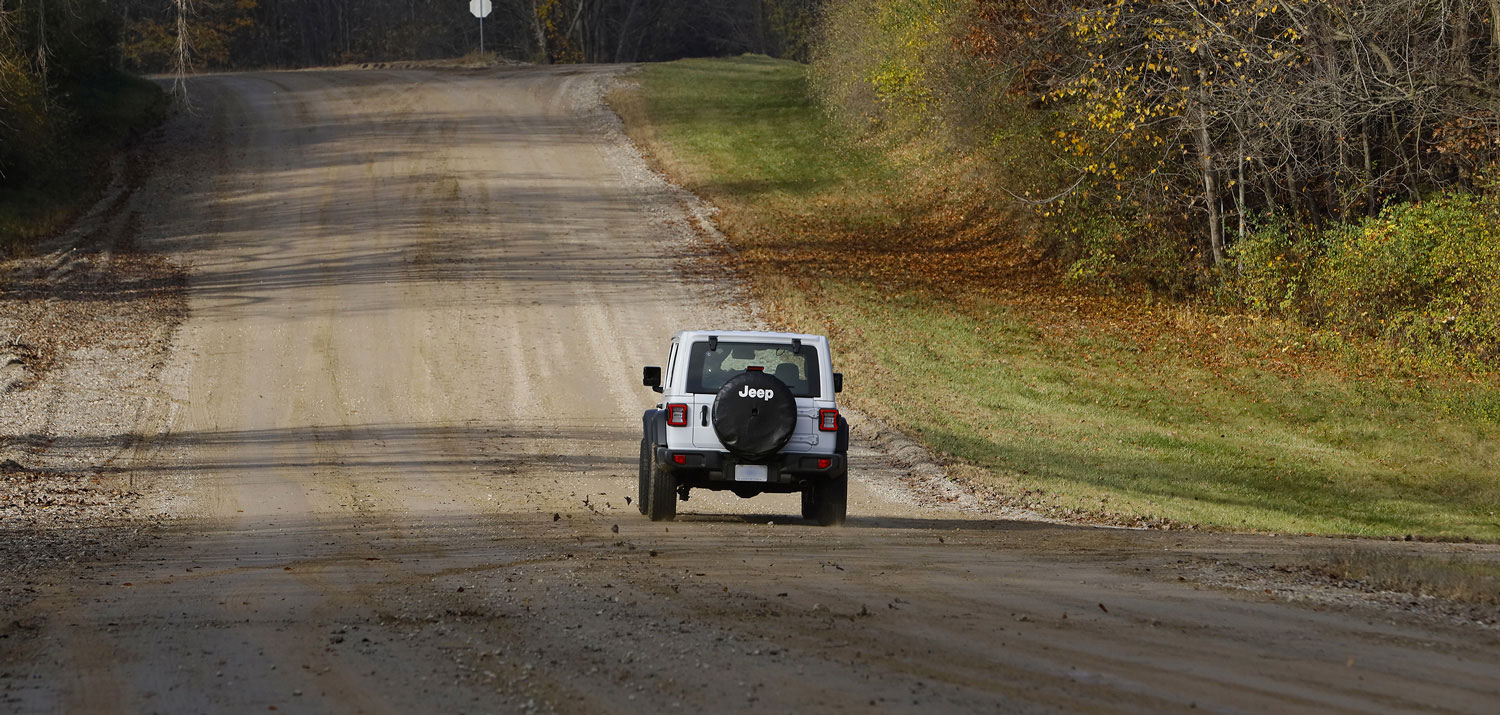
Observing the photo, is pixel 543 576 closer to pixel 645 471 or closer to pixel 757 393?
pixel 757 393

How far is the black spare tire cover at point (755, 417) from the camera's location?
11859 millimetres

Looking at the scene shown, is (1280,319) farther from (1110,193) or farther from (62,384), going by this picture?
(62,384)

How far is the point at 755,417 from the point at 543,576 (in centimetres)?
322

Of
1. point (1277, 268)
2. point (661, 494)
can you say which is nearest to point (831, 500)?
point (661, 494)

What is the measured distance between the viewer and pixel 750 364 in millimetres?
12625

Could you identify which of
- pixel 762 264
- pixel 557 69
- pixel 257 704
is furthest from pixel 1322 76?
pixel 557 69

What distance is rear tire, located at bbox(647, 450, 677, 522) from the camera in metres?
12.3

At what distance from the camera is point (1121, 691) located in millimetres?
6211

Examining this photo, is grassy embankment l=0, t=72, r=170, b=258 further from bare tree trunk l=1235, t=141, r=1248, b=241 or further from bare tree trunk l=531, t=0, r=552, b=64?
bare tree trunk l=531, t=0, r=552, b=64

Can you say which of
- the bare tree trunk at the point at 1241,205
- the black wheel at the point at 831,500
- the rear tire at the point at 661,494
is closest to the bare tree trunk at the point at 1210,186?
the bare tree trunk at the point at 1241,205

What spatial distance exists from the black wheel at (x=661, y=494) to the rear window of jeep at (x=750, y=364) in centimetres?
83

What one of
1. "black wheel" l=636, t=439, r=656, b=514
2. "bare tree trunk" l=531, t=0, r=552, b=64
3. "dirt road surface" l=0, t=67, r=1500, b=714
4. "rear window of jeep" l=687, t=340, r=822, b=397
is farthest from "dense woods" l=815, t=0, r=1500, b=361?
"bare tree trunk" l=531, t=0, r=552, b=64

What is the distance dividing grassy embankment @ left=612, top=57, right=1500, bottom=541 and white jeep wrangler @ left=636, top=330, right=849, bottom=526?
388cm

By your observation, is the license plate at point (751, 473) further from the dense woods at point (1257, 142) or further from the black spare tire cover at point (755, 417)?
the dense woods at point (1257, 142)
